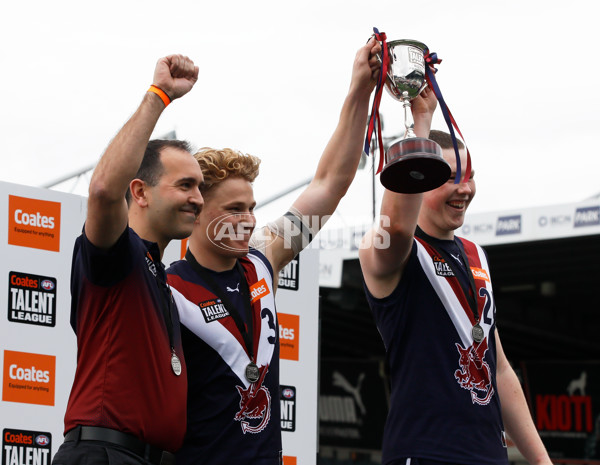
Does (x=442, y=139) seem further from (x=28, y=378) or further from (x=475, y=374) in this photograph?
(x=28, y=378)

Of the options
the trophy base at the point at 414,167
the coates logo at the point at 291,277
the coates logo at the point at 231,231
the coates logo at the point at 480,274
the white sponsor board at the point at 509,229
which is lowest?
the coates logo at the point at 480,274

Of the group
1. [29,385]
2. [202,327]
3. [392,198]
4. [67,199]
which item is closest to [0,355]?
[29,385]

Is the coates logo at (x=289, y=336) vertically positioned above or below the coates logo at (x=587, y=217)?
below

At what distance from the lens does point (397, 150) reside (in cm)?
349

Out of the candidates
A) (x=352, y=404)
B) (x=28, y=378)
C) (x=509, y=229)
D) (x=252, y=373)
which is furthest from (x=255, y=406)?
(x=352, y=404)

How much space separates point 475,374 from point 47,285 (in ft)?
11.9

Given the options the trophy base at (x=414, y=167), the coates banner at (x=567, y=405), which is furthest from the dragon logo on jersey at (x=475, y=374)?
the coates banner at (x=567, y=405)

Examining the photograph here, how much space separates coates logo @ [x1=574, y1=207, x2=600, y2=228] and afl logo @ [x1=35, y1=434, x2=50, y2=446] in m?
8.11

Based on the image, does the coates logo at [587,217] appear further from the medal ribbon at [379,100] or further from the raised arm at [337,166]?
the medal ribbon at [379,100]

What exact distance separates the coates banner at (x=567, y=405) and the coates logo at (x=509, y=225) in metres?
4.45

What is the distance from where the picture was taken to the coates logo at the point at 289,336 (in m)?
7.73

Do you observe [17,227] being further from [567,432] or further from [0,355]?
[567,432]

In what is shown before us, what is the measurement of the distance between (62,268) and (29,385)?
2.60 feet

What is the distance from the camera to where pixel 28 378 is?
6.38m
